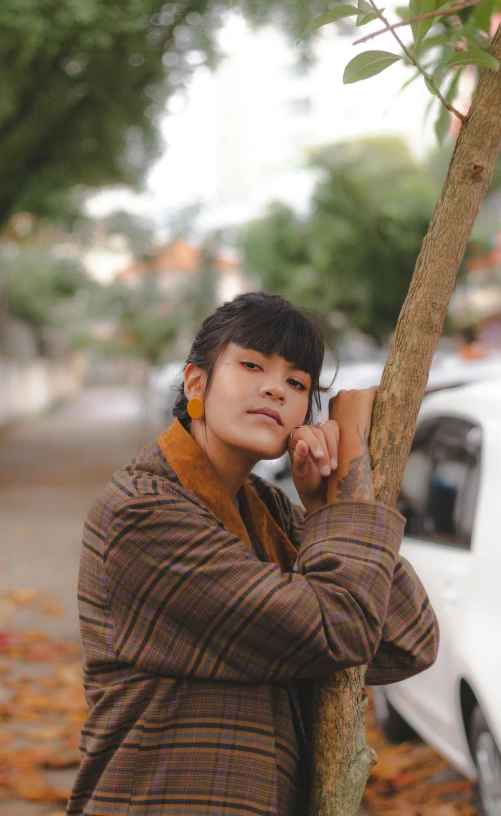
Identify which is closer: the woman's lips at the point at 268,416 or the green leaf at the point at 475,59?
the green leaf at the point at 475,59

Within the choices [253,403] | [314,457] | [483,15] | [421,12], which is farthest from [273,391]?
[483,15]

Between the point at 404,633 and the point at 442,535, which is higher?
the point at 404,633

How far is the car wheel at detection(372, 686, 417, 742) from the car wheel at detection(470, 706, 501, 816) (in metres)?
1.16

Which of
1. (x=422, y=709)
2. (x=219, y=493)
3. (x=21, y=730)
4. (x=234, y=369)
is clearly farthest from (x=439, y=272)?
(x=21, y=730)

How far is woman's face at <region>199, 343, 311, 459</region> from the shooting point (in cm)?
165

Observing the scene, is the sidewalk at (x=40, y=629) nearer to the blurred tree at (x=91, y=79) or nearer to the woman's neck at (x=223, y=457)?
the woman's neck at (x=223, y=457)

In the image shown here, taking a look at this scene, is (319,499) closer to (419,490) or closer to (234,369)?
(234,369)

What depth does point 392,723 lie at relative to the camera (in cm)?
436

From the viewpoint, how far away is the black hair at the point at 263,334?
5.53 feet

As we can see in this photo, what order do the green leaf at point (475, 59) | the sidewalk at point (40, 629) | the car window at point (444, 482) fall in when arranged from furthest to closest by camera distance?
the sidewalk at point (40, 629) < the car window at point (444, 482) < the green leaf at point (475, 59)

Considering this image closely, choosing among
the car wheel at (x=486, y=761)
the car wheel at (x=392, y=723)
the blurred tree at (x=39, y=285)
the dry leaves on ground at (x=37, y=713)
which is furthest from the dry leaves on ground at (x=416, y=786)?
the blurred tree at (x=39, y=285)

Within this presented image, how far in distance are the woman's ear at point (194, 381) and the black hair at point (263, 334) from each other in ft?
0.04

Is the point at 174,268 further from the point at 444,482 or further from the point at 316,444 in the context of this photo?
the point at 316,444

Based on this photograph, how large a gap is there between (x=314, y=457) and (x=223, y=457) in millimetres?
183
